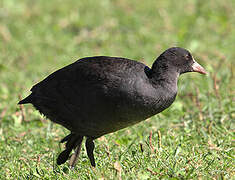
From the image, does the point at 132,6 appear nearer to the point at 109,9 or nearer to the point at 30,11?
the point at 109,9

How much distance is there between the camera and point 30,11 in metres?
9.93

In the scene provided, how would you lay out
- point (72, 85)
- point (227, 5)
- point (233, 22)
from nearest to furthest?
point (72, 85), point (233, 22), point (227, 5)

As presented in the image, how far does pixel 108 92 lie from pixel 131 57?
13.5 ft

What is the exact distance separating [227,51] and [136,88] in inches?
167

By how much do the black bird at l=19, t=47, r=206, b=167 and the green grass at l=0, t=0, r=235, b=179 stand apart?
1.07 feet

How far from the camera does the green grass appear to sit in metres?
4.11

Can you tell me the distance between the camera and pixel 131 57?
26.7 feet

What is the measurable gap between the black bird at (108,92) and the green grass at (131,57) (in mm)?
326

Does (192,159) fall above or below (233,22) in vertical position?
below

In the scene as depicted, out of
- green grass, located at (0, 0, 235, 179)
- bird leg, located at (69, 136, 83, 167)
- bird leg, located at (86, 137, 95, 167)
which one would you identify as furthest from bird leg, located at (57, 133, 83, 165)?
bird leg, located at (86, 137, 95, 167)

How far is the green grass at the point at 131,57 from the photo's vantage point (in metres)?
4.11

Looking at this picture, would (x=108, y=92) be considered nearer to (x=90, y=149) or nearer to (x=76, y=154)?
(x=90, y=149)

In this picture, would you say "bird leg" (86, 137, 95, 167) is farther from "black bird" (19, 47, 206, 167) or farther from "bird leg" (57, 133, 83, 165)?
"bird leg" (57, 133, 83, 165)

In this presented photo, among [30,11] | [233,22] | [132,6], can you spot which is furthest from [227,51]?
[30,11]
